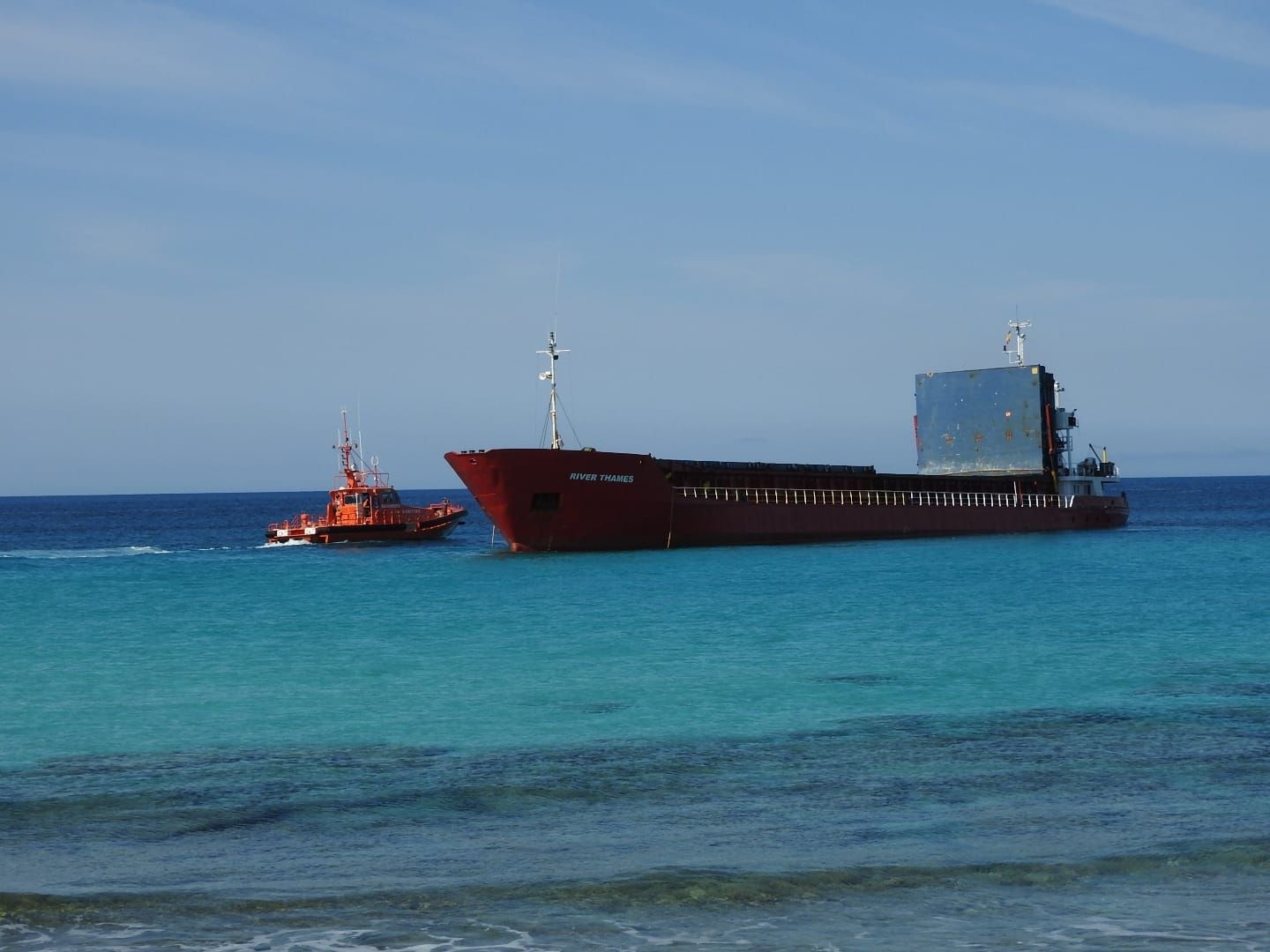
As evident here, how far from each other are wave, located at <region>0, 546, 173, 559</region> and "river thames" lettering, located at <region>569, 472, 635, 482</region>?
80.5 ft

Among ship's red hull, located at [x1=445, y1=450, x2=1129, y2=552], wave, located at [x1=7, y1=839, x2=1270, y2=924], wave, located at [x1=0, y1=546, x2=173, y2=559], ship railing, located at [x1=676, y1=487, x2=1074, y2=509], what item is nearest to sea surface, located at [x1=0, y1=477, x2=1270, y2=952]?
wave, located at [x1=7, y1=839, x2=1270, y2=924]

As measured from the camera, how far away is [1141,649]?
80.8 ft

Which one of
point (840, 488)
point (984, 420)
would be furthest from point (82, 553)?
point (984, 420)

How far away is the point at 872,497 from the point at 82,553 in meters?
38.6

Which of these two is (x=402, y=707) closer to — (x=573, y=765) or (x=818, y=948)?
(x=573, y=765)

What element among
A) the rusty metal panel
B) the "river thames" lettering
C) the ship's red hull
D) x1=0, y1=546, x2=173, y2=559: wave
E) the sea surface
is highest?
the rusty metal panel

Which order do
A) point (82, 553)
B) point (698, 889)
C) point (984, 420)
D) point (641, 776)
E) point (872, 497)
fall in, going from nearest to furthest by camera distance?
point (698, 889), point (641, 776), point (872, 497), point (82, 553), point (984, 420)

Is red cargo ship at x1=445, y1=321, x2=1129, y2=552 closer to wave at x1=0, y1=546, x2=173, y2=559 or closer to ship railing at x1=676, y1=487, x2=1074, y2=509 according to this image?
ship railing at x1=676, y1=487, x2=1074, y2=509

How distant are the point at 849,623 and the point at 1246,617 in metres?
8.75

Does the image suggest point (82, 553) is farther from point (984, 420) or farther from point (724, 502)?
point (984, 420)

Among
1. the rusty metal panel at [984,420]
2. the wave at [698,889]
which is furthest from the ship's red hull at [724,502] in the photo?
the wave at [698,889]

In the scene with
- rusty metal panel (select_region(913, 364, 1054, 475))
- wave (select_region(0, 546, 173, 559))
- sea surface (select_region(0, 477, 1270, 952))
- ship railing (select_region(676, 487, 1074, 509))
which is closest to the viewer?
sea surface (select_region(0, 477, 1270, 952))

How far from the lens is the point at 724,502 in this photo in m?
55.4

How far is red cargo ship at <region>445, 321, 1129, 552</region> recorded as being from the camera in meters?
50.1
